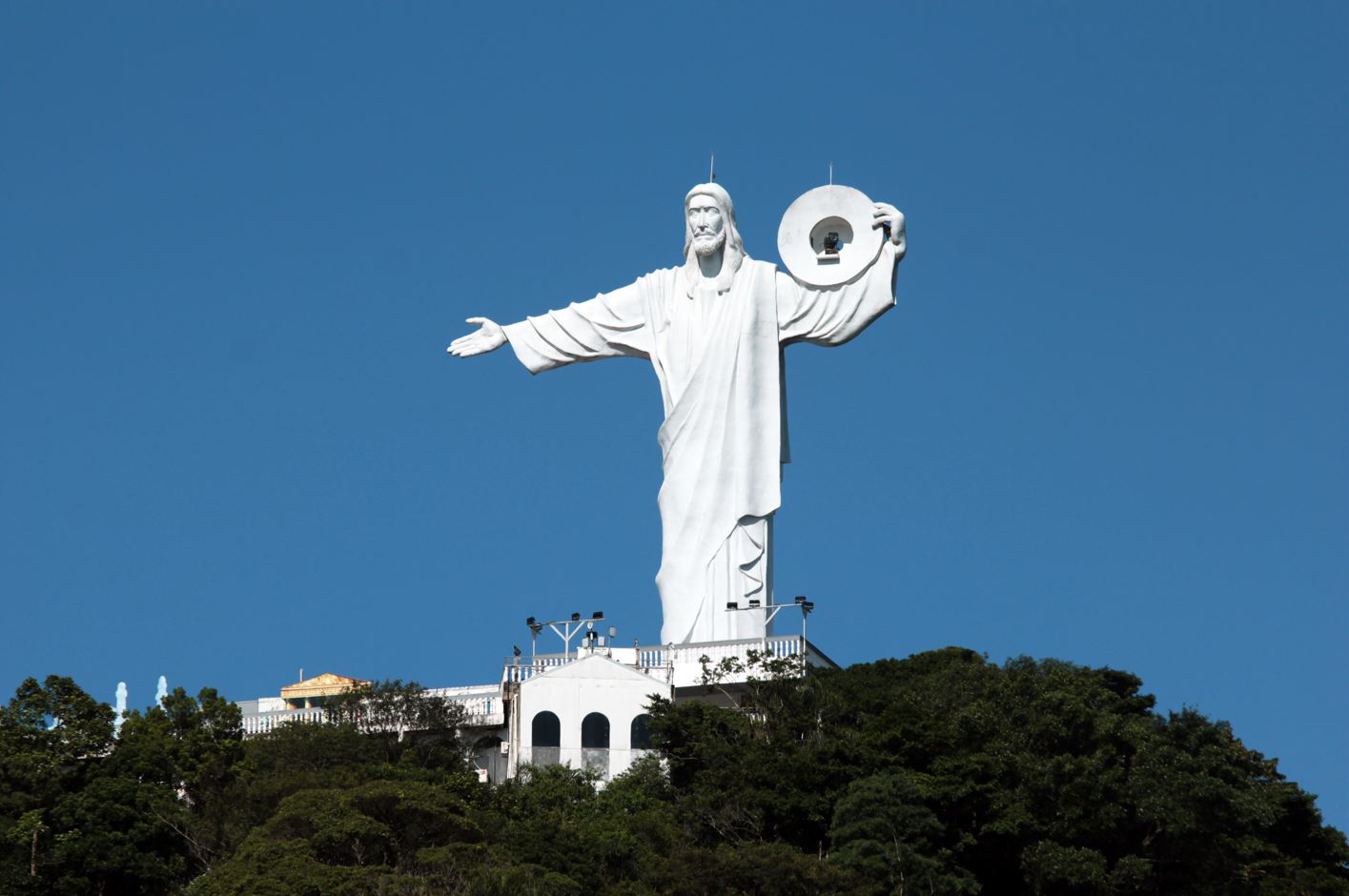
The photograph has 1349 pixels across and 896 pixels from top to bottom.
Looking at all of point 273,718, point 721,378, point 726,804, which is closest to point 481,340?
point 721,378

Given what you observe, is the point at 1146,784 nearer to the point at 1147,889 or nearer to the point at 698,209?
the point at 1147,889

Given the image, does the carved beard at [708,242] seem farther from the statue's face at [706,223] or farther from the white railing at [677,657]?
the white railing at [677,657]

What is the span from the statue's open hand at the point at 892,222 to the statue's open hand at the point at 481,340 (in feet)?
24.1

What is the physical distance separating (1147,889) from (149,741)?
14.5 m

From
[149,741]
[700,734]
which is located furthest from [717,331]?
[149,741]

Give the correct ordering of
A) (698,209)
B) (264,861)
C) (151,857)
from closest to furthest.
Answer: (264,861) < (151,857) < (698,209)

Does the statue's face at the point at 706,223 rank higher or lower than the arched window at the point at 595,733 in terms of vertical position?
higher

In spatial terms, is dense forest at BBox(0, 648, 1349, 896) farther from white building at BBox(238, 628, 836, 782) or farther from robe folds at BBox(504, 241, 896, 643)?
robe folds at BBox(504, 241, 896, 643)

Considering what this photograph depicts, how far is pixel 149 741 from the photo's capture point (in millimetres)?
A: 43062

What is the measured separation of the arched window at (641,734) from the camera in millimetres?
45844

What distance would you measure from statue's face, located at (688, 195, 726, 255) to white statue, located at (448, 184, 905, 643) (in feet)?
0.05

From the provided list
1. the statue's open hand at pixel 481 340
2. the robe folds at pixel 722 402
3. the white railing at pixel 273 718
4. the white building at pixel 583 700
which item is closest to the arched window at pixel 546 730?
the white building at pixel 583 700

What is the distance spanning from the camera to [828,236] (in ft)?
164

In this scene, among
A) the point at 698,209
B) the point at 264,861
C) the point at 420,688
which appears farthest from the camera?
the point at 698,209
